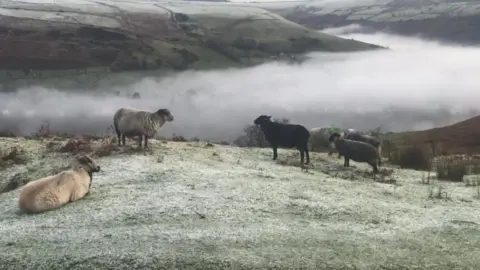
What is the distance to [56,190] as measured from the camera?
1609 cm

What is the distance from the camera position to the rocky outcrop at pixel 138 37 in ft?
433

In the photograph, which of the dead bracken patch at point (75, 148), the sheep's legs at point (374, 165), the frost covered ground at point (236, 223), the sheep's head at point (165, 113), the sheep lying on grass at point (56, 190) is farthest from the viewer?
the sheep's head at point (165, 113)

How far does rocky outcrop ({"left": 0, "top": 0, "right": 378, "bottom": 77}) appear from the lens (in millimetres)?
131875

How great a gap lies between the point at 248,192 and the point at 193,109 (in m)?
133

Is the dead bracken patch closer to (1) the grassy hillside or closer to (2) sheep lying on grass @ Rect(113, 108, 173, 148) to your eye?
(2) sheep lying on grass @ Rect(113, 108, 173, 148)

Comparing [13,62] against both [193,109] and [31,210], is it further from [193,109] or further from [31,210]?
[31,210]

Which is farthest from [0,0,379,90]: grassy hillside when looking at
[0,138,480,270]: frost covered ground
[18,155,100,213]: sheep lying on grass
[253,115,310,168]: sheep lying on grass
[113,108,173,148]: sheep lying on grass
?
[18,155,100,213]: sheep lying on grass

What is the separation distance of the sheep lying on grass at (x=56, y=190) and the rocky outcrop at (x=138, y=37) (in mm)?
117930

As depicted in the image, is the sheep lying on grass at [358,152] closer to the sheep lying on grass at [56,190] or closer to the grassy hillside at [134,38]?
the sheep lying on grass at [56,190]

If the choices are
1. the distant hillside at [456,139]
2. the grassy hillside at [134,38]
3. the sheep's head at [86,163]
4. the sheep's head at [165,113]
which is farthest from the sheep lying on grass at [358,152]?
the grassy hillside at [134,38]

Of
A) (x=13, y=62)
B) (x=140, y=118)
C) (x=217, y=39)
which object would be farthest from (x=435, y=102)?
(x=140, y=118)

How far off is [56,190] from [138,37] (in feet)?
442

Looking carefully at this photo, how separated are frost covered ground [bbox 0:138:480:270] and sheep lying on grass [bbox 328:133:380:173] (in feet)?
7.93

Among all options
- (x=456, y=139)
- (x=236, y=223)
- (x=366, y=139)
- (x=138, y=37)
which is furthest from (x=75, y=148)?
(x=138, y=37)
